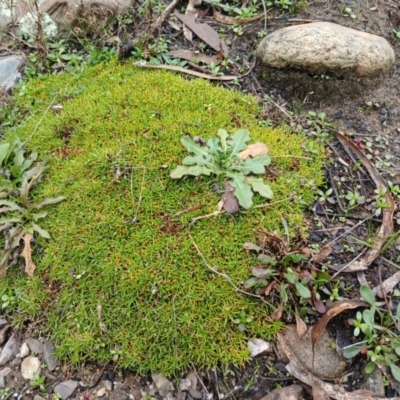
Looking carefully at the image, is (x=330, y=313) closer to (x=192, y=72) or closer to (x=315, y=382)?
(x=315, y=382)

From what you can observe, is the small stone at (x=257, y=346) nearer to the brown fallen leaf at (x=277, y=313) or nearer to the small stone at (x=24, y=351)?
the brown fallen leaf at (x=277, y=313)

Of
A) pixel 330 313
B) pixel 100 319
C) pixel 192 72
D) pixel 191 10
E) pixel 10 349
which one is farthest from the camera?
pixel 191 10

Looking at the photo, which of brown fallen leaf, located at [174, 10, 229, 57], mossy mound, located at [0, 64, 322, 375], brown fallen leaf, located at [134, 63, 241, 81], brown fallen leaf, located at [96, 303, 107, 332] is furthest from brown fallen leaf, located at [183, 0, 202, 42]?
brown fallen leaf, located at [96, 303, 107, 332]

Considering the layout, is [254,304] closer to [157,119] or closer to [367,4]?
[157,119]

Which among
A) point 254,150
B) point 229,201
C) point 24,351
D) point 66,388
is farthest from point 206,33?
point 66,388

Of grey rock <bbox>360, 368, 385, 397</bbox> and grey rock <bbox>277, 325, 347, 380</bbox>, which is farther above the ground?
grey rock <bbox>277, 325, 347, 380</bbox>

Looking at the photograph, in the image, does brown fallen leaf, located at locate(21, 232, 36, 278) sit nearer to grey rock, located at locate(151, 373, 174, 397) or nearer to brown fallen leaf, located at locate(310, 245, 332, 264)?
Answer: grey rock, located at locate(151, 373, 174, 397)
